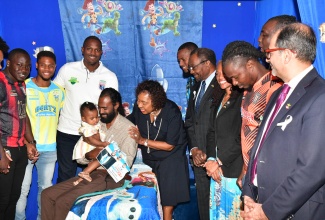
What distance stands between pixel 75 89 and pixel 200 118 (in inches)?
60.1

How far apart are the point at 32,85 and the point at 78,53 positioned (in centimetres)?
75

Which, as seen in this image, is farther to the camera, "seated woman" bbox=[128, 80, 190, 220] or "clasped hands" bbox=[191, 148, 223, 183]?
"seated woman" bbox=[128, 80, 190, 220]

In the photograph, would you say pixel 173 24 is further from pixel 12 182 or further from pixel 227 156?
pixel 12 182

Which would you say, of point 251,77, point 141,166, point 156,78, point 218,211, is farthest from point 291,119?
point 156,78

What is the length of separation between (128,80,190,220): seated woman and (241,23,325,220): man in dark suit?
1.90m

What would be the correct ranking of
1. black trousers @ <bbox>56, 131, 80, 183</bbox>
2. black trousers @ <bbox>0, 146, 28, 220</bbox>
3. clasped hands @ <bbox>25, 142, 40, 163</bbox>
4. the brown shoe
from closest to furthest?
the brown shoe < black trousers @ <bbox>0, 146, 28, 220</bbox> < clasped hands @ <bbox>25, 142, 40, 163</bbox> < black trousers @ <bbox>56, 131, 80, 183</bbox>

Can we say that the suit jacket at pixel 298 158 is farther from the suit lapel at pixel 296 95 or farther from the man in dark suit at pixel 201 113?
the man in dark suit at pixel 201 113

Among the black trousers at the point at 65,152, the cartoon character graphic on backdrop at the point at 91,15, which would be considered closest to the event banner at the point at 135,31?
the cartoon character graphic on backdrop at the point at 91,15

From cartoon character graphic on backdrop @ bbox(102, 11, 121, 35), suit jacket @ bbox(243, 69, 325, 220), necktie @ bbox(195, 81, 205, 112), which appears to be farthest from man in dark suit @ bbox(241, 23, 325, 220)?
cartoon character graphic on backdrop @ bbox(102, 11, 121, 35)

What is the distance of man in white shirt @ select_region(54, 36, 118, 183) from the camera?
465 cm

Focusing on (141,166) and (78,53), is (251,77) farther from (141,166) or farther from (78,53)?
(78,53)

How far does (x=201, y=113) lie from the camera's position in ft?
Result: 13.2

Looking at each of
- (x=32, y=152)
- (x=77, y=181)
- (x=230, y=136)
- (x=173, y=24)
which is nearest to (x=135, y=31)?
(x=173, y=24)

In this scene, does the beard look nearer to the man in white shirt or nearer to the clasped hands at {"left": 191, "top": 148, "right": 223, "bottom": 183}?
the man in white shirt
